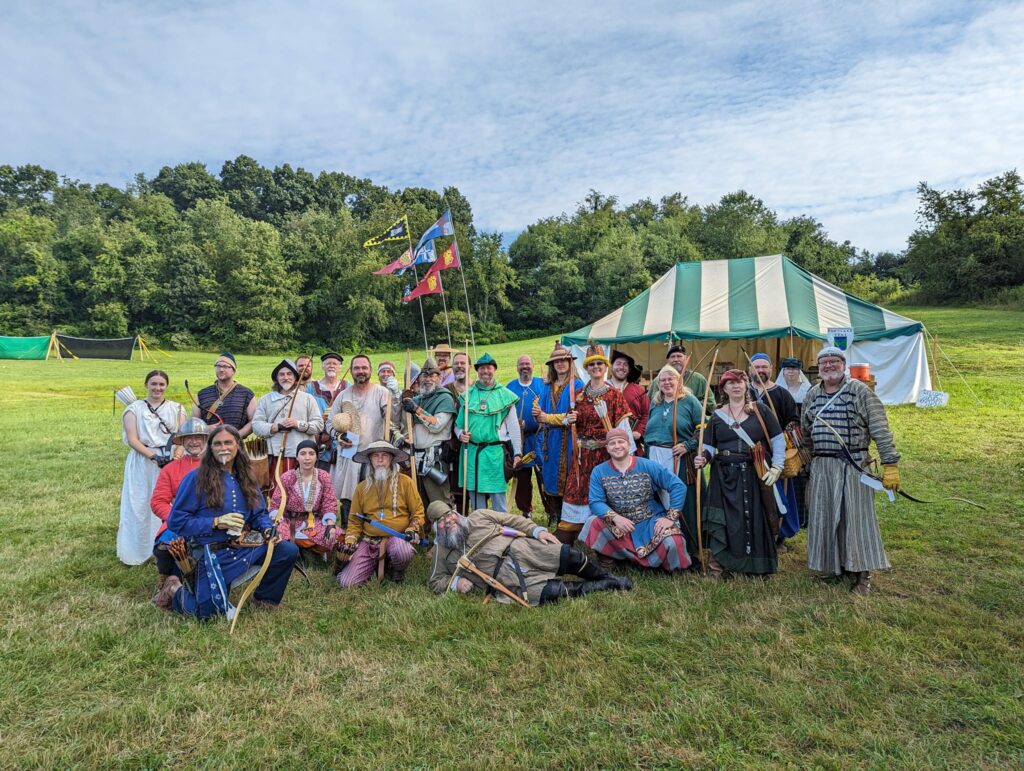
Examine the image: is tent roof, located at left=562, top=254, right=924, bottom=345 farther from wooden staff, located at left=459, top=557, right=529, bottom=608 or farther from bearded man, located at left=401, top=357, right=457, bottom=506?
wooden staff, located at left=459, top=557, right=529, bottom=608

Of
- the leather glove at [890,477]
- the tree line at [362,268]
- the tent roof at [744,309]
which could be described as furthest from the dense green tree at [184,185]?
the leather glove at [890,477]

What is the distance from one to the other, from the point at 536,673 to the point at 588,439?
1.83 m

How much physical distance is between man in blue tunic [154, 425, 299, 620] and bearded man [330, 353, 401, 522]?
41.8 inches

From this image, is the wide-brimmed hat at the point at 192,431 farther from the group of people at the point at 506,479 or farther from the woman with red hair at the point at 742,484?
the woman with red hair at the point at 742,484

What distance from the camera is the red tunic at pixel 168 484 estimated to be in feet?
12.2

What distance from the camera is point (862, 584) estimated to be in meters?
3.54

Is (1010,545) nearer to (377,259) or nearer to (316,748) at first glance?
(316,748)

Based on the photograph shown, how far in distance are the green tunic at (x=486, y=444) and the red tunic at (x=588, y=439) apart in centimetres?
53

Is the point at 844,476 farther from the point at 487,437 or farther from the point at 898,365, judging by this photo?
the point at 898,365

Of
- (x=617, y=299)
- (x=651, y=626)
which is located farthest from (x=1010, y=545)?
(x=617, y=299)

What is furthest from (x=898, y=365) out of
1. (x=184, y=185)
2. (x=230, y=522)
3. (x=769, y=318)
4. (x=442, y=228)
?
(x=184, y=185)

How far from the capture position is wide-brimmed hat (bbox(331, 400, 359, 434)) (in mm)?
4508

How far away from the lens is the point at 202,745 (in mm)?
2338

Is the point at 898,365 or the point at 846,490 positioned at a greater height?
the point at 898,365
